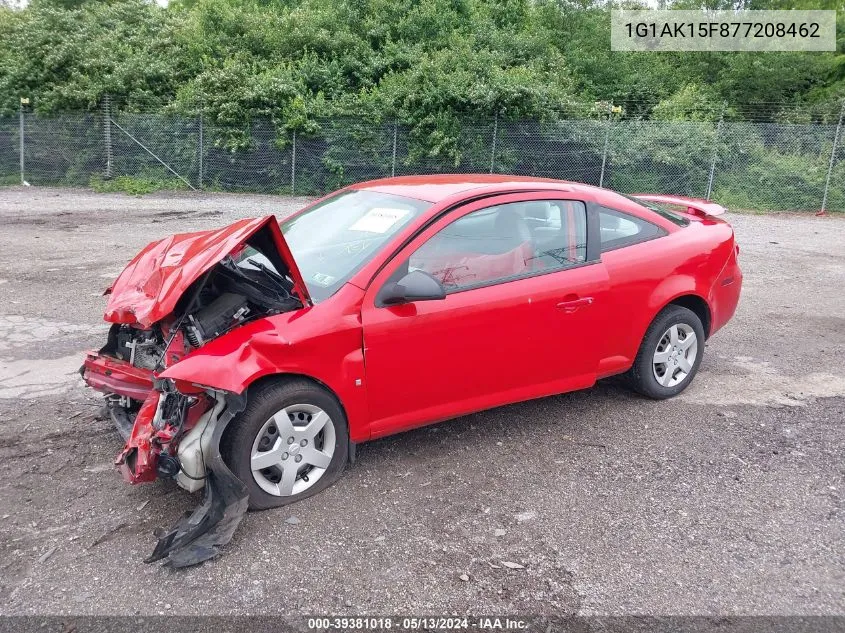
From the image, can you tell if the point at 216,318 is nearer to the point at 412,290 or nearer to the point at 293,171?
the point at 412,290

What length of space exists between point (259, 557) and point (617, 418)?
2.62m

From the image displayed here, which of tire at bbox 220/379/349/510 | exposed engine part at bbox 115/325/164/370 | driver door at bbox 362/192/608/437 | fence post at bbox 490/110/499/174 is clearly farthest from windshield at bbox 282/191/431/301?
fence post at bbox 490/110/499/174

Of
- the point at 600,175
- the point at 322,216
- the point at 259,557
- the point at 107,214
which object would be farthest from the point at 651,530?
the point at 600,175

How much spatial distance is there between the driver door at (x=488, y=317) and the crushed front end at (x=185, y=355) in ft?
2.00

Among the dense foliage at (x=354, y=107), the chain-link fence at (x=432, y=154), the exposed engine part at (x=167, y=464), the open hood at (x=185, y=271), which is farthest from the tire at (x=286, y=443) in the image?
the dense foliage at (x=354, y=107)

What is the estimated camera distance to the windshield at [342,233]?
13.0 ft

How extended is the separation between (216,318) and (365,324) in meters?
0.76

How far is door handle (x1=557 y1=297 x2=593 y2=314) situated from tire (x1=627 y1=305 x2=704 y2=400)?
0.71m

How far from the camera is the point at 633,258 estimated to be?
4.72 metres

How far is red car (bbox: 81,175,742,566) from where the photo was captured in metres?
3.43

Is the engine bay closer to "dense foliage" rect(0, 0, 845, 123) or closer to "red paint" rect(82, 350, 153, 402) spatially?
"red paint" rect(82, 350, 153, 402)

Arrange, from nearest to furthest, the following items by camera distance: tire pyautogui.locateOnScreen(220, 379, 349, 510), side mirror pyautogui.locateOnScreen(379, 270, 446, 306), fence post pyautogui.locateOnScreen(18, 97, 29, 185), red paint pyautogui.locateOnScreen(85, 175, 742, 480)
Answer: tire pyautogui.locateOnScreen(220, 379, 349, 510)
red paint pyautogui.locateOnScreen(85, 175, 742, 480)
side mirror pyautogui.locateOnScreen(379, 270, 446, 306)
fence post pyautogui.locateOnScreen(18, 97, 29, 185)

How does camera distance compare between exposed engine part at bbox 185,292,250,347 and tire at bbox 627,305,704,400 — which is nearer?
exposed engine part at bbox 185,292,250,347

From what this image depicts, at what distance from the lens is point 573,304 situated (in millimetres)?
4383
